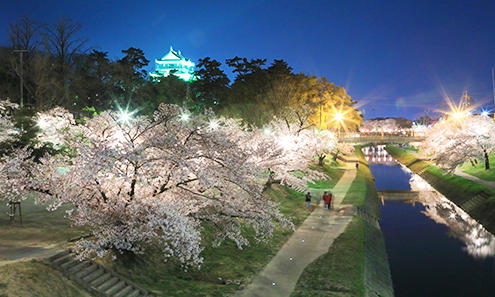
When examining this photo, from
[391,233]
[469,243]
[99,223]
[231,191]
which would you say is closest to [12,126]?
[99,223]

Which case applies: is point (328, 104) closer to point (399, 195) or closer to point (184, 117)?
point (399, 195)

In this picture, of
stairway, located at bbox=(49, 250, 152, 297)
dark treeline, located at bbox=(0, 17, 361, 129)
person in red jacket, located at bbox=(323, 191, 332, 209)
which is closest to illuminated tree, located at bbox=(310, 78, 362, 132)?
dark treeline, located at bbox=(0, 17, 361, 129)

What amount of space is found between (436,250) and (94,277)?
22.4 meters

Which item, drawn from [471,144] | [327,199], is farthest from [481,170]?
[327,199]

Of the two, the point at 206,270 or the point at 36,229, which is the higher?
the point at 36,229

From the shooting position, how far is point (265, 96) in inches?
2366

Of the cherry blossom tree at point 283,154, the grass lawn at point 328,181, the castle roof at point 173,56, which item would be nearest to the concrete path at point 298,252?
the cherry blossom tree at point 283,154

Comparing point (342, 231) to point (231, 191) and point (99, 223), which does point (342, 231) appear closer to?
point (231, 191)

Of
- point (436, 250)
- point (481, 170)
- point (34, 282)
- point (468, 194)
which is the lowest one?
point (436, 250)

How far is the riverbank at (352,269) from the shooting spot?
1650 centimetres

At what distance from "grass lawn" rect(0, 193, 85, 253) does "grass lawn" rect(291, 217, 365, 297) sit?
9.92m

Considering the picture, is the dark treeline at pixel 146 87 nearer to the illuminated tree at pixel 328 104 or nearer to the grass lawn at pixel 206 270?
the illuminated tree at pixel 328 104

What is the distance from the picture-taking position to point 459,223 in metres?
34.3

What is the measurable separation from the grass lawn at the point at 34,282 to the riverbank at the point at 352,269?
25.9ft
